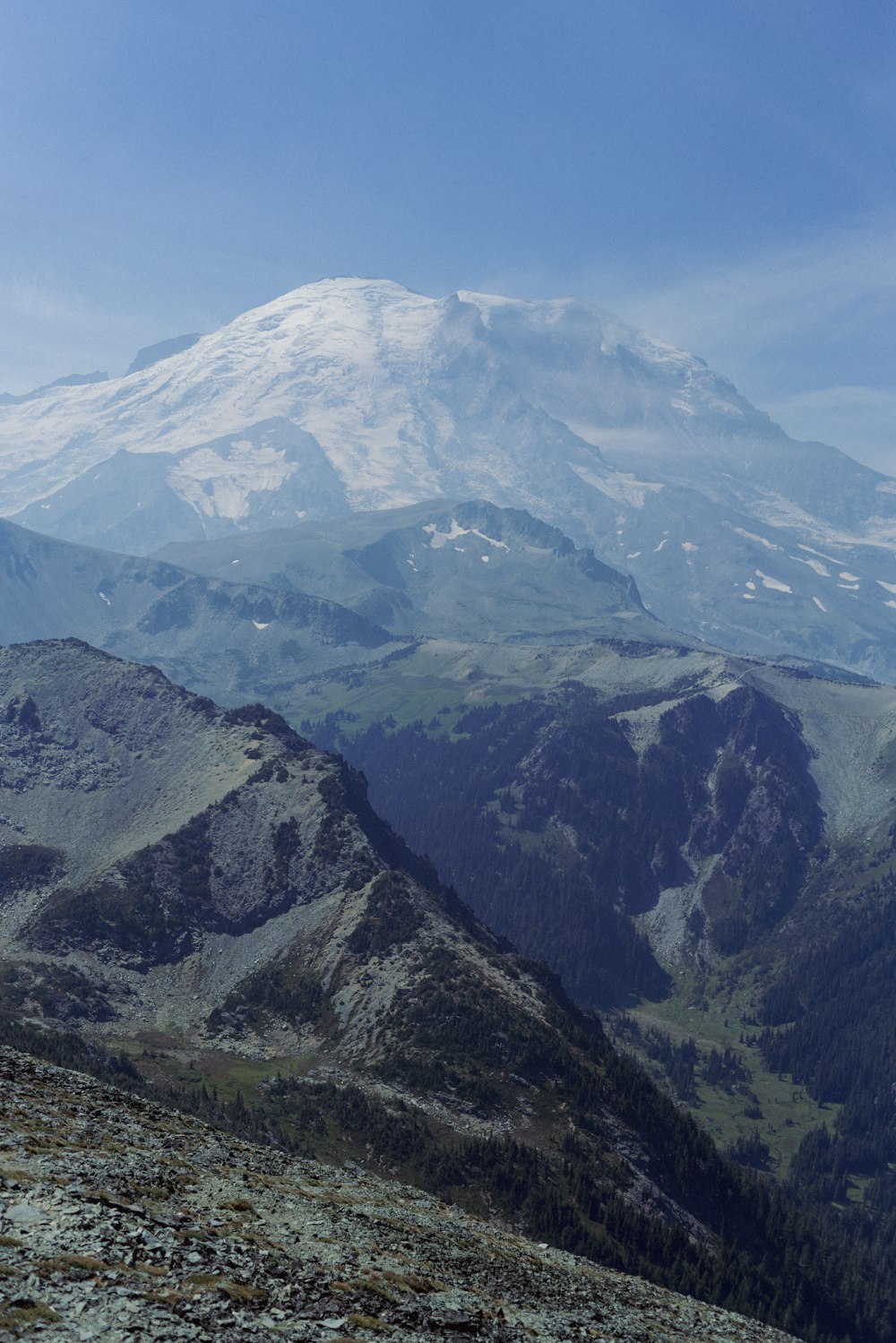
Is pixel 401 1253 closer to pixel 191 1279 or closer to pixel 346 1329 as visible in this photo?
pixel 346 1329

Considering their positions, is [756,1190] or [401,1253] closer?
[401,1253]

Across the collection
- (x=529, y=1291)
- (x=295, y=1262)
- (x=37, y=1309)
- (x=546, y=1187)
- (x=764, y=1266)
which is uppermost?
(x=37, y=1309)

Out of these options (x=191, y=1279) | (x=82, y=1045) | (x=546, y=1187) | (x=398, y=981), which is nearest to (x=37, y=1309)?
(x=191, y=1279)

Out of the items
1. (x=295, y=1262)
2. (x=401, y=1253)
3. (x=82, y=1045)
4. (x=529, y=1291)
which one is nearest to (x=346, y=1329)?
(x=295, y=1262)

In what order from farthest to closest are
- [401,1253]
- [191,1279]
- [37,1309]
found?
[401,1253]
[191,1279]
[37,1309]

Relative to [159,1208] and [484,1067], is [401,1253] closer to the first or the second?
[159,1208]

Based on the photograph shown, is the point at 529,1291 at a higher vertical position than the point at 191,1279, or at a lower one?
lower

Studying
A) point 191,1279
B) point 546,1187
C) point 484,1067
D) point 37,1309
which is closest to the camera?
point 37,1309
